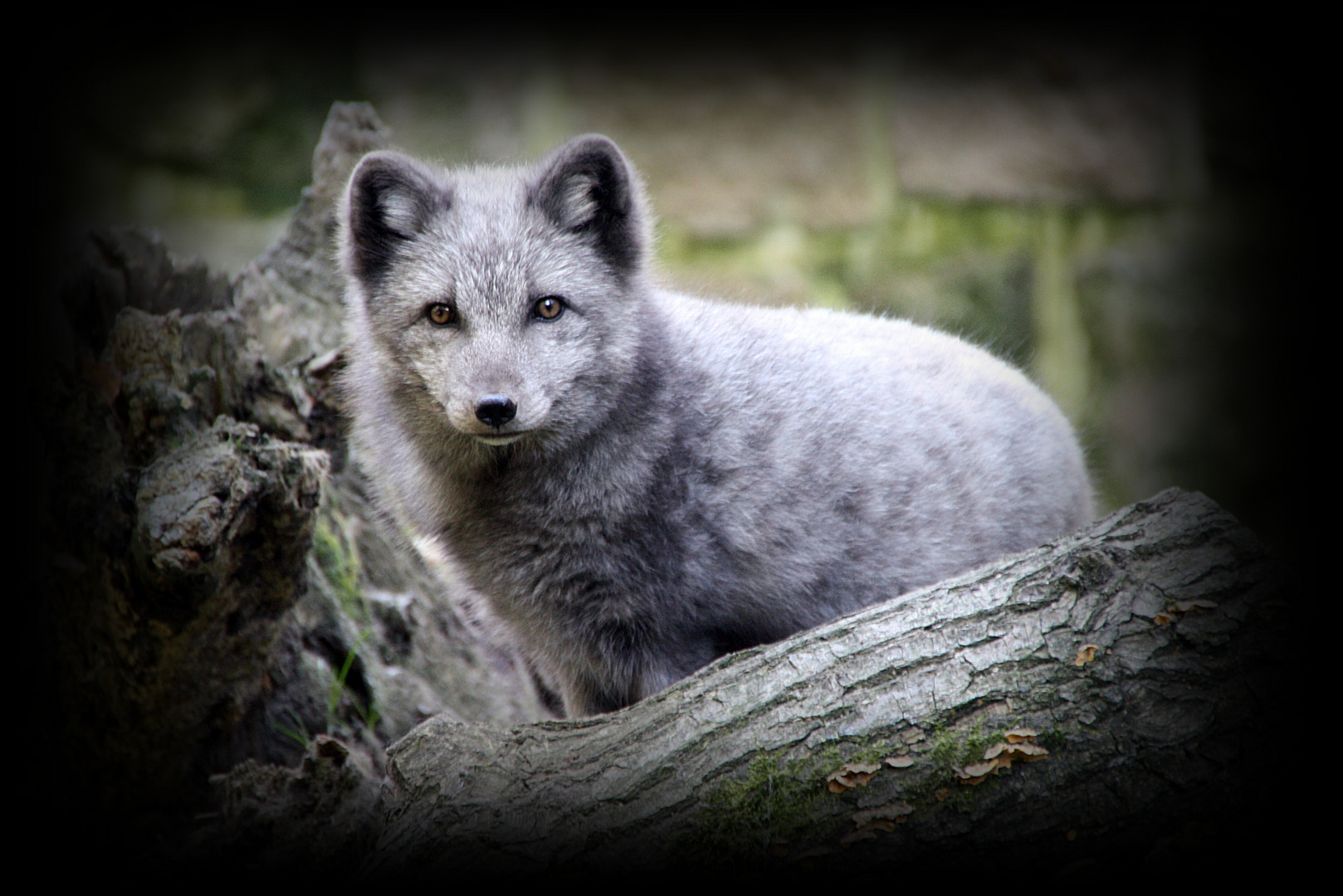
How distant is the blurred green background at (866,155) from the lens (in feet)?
17.5

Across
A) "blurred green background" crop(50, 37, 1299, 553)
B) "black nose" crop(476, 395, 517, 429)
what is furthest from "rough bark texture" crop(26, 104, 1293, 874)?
"blurred green background" crop(50, 37, 1299, 553)

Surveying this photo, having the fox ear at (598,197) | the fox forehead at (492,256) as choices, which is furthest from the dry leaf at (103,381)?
the fox ear at (598,197)

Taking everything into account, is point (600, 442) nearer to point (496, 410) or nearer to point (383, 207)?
point (496, 410)

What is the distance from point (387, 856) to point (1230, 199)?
5.50 meters

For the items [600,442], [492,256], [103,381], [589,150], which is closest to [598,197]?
[589,150]

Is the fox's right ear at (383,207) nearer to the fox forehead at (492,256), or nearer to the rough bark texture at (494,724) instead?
the fox forehead at (492,256)

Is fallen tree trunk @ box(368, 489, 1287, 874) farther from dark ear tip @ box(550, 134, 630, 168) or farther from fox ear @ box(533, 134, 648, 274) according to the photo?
dark ear tip @ box(550, 134, 630, 168)

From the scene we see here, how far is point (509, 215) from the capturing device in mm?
3268

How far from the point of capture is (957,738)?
2.36 meters

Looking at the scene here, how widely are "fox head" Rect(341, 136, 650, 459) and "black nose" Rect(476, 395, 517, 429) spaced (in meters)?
0.09

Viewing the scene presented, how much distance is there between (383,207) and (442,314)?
430mm

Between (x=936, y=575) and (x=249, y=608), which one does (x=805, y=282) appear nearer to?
(x=936, y=575)

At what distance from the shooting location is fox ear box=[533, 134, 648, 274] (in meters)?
3.23

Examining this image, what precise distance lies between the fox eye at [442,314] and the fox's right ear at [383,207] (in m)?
0.26
